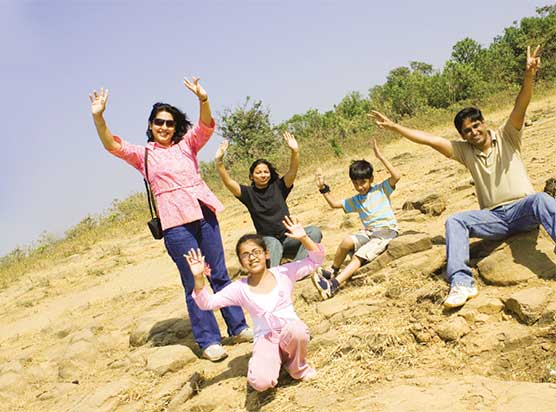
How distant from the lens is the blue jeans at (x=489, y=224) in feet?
11.4

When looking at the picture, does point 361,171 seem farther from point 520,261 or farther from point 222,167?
point 520,261

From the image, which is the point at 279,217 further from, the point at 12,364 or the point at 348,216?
the point at 12,364

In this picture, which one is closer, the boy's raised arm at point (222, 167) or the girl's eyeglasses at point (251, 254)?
the girl's eyeglasses at point (251, 254)

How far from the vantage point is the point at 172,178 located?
383 cm

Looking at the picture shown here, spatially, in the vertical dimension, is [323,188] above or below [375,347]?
above

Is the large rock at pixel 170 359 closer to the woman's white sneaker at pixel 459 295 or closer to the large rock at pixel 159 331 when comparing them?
the large rock at pixel 159 331

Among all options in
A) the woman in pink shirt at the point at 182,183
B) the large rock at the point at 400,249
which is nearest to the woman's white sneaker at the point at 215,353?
the woman in pink shirt at the point at 182,183

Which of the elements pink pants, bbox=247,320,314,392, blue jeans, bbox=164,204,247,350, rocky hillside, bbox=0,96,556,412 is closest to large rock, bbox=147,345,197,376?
rocky hillside, bbox=0,96,556,412

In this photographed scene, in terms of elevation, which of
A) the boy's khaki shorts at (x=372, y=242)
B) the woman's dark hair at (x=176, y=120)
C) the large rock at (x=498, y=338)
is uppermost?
the woman's dark hair at (x=176, y=120)

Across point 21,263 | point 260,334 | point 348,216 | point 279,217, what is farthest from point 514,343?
point 21,263

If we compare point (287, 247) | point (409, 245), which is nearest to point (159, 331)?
point (287, 247)

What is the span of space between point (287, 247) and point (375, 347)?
203 centimetres

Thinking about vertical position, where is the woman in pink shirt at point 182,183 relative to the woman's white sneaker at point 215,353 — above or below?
above

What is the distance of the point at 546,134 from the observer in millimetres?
8219
